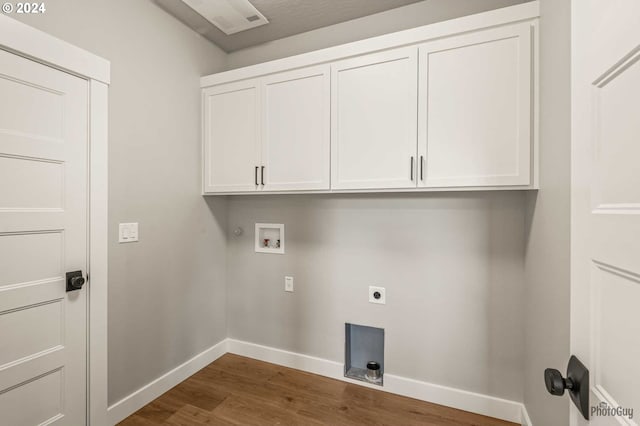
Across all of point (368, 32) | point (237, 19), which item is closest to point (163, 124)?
point (237, 19)

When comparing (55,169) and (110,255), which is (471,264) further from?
(55,169)

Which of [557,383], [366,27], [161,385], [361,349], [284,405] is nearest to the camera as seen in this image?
[557,383]

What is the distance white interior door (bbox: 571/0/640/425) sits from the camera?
549mm

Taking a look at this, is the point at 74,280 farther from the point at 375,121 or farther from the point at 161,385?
the point at 375,121

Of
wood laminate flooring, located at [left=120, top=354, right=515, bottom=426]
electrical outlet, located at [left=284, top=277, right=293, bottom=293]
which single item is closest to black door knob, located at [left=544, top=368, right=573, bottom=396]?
wood laminate flooring, located at [left=120, top=354, right=515, bottom=426]

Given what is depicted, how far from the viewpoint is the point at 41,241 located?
60.6 inches

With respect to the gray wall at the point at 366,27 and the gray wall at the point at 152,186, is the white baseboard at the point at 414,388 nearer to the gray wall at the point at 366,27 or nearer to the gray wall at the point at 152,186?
the gray wall at the point at 152,186

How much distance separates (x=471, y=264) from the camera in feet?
6.49

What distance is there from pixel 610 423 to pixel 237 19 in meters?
2.76

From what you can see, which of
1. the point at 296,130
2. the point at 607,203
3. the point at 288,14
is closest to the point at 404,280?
the point at 296,130

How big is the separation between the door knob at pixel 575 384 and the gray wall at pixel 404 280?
1272 millimetres

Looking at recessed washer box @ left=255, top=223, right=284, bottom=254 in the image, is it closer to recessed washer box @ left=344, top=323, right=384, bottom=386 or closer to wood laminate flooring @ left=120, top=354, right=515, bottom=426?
recessed washer box @ left=344, top=323, right=384, bottom=386

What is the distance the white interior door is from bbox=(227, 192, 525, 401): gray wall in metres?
1.25

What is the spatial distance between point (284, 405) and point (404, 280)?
118cm
